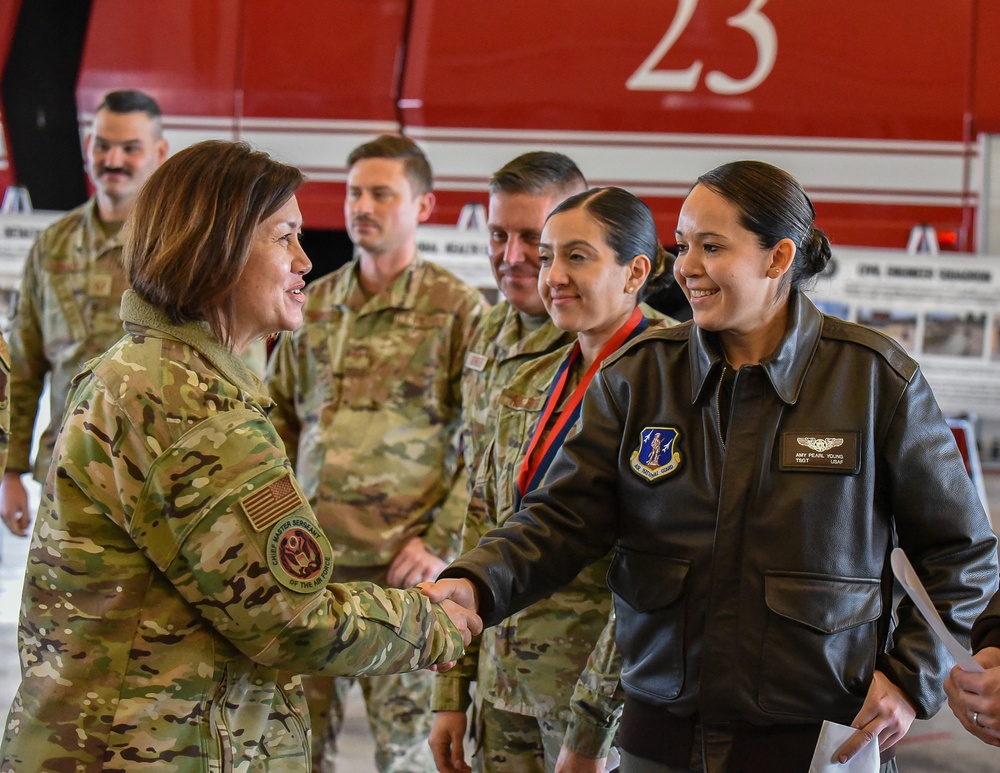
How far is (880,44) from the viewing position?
404cm

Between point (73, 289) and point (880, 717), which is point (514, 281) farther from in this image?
point (73, 289)

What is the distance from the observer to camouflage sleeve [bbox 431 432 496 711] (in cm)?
257

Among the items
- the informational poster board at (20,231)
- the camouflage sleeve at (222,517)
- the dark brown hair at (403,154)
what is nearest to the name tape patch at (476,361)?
the dark brown hair at (403,154)

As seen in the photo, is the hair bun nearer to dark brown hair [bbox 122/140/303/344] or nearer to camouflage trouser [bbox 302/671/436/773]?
dark brown hair [bbox 122/140/303/344]

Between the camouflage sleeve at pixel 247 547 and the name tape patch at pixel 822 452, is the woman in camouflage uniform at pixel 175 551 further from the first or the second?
the name tape patch at pixel 822 452

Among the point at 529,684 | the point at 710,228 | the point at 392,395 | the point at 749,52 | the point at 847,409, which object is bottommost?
the point at 529,684

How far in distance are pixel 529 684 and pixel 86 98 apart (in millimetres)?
3389

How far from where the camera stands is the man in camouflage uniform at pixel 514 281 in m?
2.84

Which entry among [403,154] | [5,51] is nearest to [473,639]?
[403,154]

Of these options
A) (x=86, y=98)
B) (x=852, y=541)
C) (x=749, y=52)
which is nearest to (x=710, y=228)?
(x=852, y=541)

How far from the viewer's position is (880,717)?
1.86 meters

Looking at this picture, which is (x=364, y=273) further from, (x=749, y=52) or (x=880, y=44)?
(x=880, y=44)

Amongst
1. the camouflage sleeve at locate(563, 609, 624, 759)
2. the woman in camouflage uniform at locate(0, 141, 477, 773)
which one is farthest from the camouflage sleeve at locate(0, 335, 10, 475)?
the camouflage sleeve at locate(563, 609, 624, 759)

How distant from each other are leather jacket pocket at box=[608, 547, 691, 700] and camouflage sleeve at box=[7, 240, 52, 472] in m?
2.63
